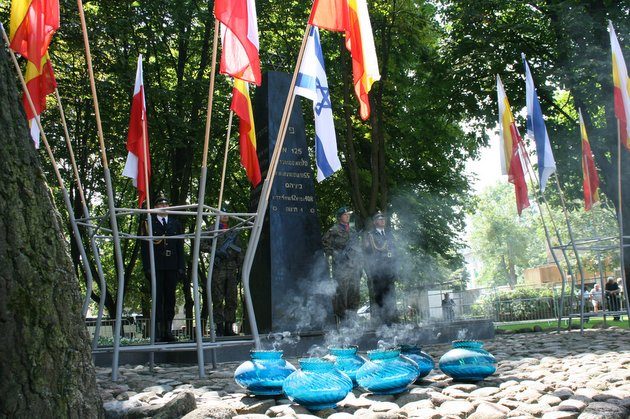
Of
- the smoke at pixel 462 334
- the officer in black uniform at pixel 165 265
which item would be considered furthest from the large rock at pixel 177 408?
the smoke at pixel 462 334

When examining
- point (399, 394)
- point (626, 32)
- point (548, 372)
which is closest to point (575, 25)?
point (626, 32)

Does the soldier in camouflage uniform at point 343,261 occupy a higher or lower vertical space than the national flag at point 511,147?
lower

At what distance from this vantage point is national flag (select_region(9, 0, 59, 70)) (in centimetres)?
552

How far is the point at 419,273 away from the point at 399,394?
1737 cm

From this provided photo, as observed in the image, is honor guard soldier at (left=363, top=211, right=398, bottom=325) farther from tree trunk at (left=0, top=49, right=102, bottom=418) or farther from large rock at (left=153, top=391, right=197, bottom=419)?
tree trunk at (left=0, top=49, right=102, bottom=418)

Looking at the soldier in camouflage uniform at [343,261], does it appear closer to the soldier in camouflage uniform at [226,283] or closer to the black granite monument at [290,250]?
the black granite monument at [290,250]

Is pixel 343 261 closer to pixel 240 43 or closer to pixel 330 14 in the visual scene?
pixel 330 14

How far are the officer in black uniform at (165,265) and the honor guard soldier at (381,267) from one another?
3.18 meters

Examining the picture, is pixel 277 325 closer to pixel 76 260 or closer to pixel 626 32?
pixel 626 32

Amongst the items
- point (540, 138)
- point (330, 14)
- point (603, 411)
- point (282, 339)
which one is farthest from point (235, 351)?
point (540, 138)

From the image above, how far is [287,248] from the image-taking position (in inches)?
365

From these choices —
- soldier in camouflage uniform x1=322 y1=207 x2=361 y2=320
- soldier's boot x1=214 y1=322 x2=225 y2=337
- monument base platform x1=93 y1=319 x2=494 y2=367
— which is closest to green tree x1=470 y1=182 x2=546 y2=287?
soldier in camouflage uniform x1=322 y1=207 x2=361 y2=320

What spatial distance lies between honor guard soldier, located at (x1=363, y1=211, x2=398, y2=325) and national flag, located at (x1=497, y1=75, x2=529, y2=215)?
2199 mm

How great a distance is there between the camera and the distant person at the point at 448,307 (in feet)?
57.3
